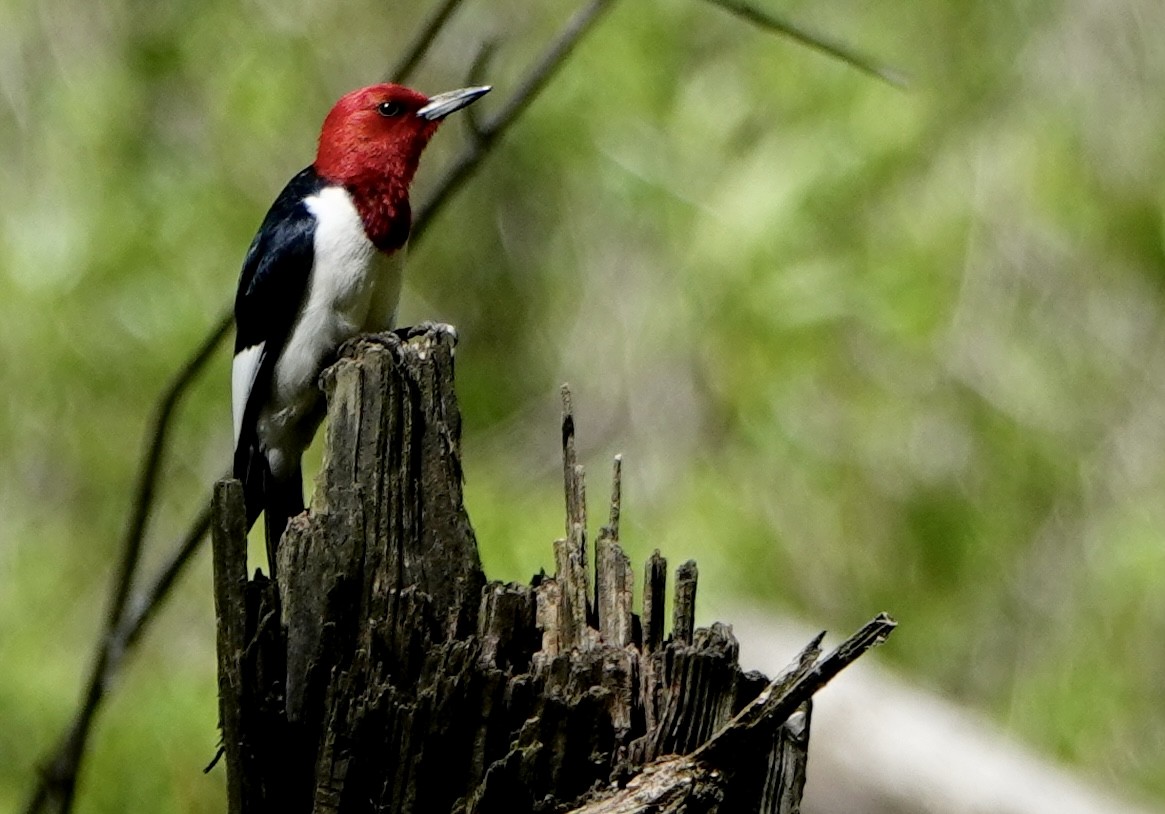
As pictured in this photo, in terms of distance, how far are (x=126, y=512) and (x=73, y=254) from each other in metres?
1.43

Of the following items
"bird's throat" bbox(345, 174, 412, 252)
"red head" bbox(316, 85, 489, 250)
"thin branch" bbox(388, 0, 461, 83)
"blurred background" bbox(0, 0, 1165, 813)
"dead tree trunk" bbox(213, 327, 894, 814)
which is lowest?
"dead tree trunk" bbox(213, 327, 894, 814)

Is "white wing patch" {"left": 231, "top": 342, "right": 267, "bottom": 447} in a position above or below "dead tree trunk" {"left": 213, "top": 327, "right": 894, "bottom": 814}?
above

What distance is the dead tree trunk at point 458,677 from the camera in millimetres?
2510

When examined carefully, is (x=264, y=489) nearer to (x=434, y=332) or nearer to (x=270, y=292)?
(x=270, y=292)

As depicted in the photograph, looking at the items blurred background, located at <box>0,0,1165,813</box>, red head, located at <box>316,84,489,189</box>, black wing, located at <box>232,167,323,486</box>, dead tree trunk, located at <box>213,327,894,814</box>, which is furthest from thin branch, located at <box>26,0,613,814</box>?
blurred background, located at <box>0,0,1165,813</box>

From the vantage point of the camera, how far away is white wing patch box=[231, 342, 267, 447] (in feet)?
14.3

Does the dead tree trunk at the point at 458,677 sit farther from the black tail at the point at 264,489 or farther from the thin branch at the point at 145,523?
the black tail at the point at 264,489

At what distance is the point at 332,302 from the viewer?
4.18 m

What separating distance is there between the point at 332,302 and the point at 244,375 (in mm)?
379

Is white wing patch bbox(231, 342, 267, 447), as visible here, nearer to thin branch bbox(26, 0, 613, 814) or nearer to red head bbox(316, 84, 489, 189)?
red head bbox(316, 84, 489, 189)

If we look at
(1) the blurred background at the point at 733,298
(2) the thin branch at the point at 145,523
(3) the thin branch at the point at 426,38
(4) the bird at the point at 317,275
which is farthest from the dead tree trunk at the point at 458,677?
(1) the blurred background at the point at 733,298

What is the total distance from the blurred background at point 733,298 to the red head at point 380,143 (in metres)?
2.32

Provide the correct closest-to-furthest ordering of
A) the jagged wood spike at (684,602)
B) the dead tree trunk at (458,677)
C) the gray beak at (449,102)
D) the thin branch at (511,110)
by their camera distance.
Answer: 1. the dead tree trunk at (458,677)
2. the jagged wood spike at (684,602)
3. the thin branch at (511,110)
4. the gray beak at (449,102)

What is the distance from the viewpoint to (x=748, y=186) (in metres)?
7.09
